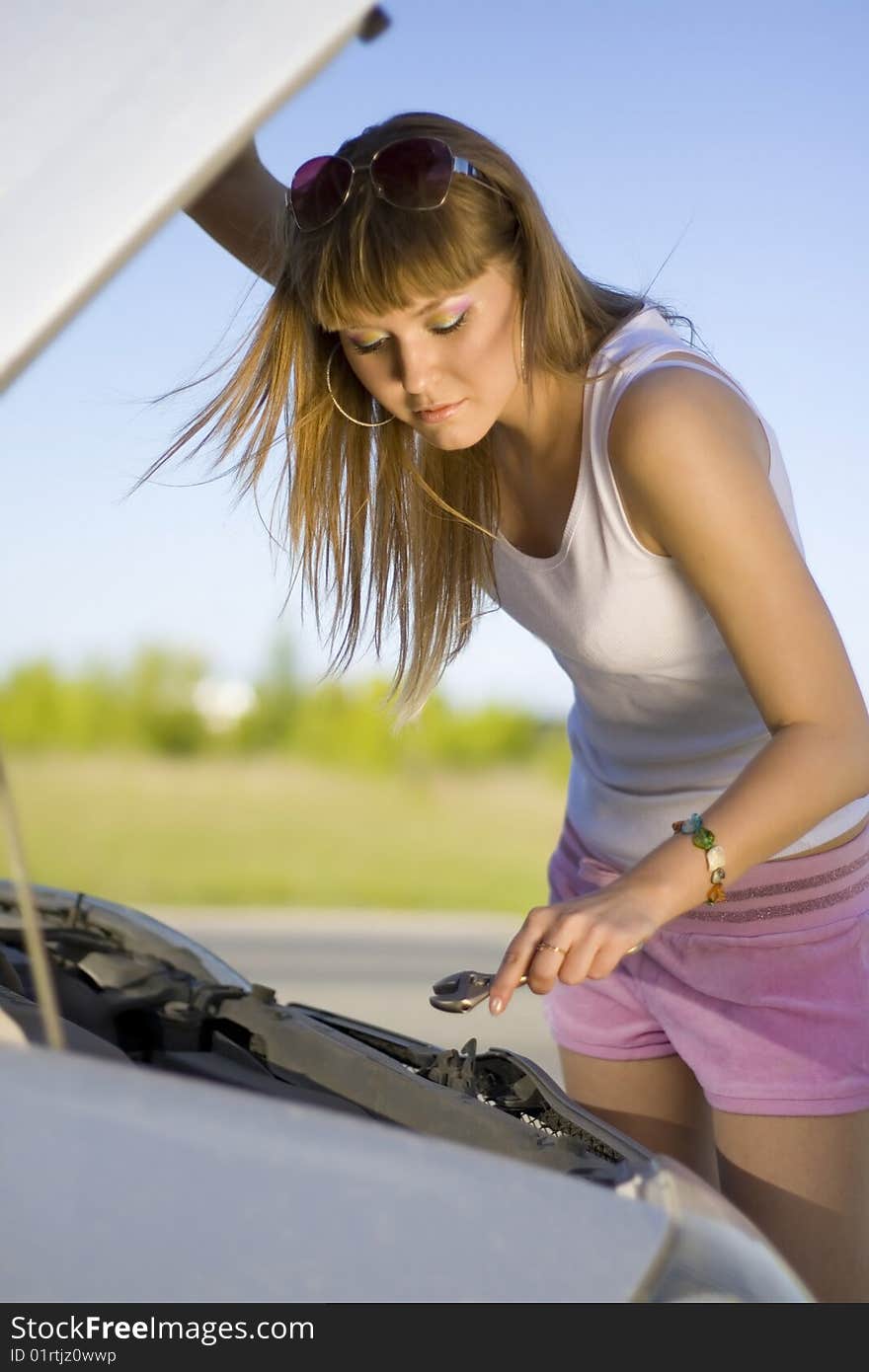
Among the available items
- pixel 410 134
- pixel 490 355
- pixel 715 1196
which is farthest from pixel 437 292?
pixel 715 1196

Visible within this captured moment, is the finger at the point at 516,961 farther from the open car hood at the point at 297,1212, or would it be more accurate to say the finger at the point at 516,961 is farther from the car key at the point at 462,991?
the open car hood at the point at 297,1212

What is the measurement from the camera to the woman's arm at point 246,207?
223 cm

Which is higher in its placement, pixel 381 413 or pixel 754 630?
pixel 381 413

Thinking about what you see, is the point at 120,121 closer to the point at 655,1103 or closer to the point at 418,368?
the point at 418,368

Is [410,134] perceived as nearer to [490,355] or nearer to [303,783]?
[490,355]

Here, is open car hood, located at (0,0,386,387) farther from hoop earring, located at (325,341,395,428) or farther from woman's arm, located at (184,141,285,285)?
woman's arm, located at (184,141,285,285)

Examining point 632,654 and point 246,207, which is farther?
point 246,207

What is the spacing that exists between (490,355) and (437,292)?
111mm

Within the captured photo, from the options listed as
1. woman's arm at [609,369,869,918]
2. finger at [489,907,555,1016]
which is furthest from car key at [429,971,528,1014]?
woman's arm at [609,369,869,918]

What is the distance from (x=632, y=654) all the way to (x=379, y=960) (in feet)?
20.4

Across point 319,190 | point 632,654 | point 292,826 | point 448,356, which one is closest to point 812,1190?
point 632,654

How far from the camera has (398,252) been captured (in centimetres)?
171

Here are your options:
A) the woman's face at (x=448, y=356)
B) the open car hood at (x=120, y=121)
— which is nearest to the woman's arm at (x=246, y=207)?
the woman's face at (x=448, y=356)

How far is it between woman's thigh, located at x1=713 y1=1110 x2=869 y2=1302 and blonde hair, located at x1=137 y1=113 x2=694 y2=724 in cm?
86
